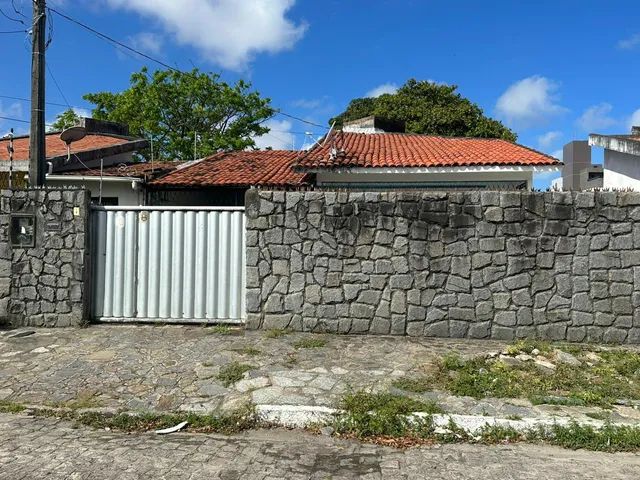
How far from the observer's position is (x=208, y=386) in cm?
555

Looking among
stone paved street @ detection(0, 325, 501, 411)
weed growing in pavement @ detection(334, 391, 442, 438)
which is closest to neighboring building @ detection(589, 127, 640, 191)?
stone paved street @ detection(0, 325, 501, 411)

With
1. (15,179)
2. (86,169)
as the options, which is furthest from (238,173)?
(15,179)

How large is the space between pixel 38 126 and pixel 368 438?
753 cm

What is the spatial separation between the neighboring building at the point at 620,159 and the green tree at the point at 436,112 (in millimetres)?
10864

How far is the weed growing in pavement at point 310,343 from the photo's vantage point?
6.88m

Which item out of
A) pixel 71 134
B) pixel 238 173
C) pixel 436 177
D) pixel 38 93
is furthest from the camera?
pixel 238 173

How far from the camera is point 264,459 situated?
13.5 feet

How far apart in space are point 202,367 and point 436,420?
9.09 ft

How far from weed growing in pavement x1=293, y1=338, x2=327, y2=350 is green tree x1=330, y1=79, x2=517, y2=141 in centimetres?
2032

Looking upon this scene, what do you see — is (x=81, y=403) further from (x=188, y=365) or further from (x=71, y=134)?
(x=71, y=134)

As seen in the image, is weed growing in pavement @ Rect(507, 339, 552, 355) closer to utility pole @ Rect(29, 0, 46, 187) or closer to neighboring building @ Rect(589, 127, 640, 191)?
utility pole @ Rect(29, 0, 46, 187)

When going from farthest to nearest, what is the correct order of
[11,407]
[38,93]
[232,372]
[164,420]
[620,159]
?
[620,159], [38,93], [232,372], [11,407], [164,420]

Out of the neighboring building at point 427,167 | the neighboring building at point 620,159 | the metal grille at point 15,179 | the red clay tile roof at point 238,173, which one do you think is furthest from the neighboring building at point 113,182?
the neighboring building at point 620,159

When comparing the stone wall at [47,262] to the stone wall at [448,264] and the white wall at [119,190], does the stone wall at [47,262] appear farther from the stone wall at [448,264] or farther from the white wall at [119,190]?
the white wall at [119,190]
